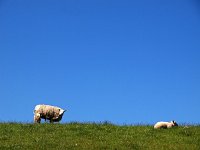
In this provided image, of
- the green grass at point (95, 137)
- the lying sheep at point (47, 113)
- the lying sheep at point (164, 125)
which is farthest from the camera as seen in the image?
the lying sheep at point (47, 113)

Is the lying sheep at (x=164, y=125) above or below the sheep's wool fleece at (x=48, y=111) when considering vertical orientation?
below

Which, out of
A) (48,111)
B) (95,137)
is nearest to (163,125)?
(95,137)

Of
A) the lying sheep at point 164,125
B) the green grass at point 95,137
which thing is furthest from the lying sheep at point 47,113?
the lying sheep at point 164,125

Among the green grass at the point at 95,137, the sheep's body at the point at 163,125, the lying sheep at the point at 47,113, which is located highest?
the lying sheep at the point at 47,113

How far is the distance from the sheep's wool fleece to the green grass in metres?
6.71

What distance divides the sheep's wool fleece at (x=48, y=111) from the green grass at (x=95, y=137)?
22.0ft

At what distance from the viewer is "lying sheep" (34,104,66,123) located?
37.4 meters

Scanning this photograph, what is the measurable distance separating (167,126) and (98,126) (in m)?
4.15

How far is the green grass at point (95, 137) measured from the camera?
24.6 m

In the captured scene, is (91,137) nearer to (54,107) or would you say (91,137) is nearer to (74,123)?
(74,123)

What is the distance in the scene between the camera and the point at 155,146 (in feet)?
80.8

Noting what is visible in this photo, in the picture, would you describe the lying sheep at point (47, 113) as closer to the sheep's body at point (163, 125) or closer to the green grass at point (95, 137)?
the green grass at point (95, 137)

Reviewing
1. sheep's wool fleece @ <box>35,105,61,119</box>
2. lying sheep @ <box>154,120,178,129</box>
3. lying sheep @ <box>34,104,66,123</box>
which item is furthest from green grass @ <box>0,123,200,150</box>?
sheep's wool fleece @ <box>35,105,61,119</box>

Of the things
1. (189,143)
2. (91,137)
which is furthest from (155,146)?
(91,137)
